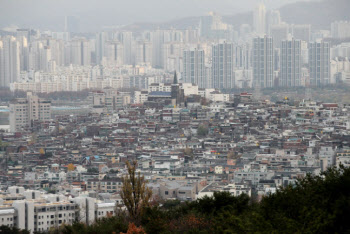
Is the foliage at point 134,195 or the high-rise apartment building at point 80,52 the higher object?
the high-rise apartment building at point 80,52

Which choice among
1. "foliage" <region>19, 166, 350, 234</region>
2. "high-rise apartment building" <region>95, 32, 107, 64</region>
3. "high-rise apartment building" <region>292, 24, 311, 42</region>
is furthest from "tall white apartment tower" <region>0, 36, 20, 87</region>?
"foliage" <region>19, 166, 350, 234</region>

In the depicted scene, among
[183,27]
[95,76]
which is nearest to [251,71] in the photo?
[95,76]

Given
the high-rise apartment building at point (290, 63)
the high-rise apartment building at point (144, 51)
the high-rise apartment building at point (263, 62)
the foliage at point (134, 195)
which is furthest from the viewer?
the high-rise apartment building at point (144, 51)

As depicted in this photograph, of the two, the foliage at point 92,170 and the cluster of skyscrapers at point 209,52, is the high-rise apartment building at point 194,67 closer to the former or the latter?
the cluster of skyscrapers at point 209,52

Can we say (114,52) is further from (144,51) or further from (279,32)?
(279,32)

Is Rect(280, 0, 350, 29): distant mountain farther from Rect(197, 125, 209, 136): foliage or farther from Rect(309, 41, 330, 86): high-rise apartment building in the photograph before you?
Rect(197, 125, 209, 136): foliage

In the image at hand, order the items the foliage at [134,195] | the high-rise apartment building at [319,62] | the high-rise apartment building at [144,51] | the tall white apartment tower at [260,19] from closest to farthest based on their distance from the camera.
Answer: the foliage at [134,195], the high-rise apartment building at [319,62], the tall white apartment tower at [260,19], the high-rise apartment building at [144,51]

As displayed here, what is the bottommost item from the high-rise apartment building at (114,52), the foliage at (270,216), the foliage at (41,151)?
the foliage at (41,151)

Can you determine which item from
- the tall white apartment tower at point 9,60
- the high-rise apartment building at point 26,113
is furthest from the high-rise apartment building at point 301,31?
the high-rise apartment building at point 26,113
